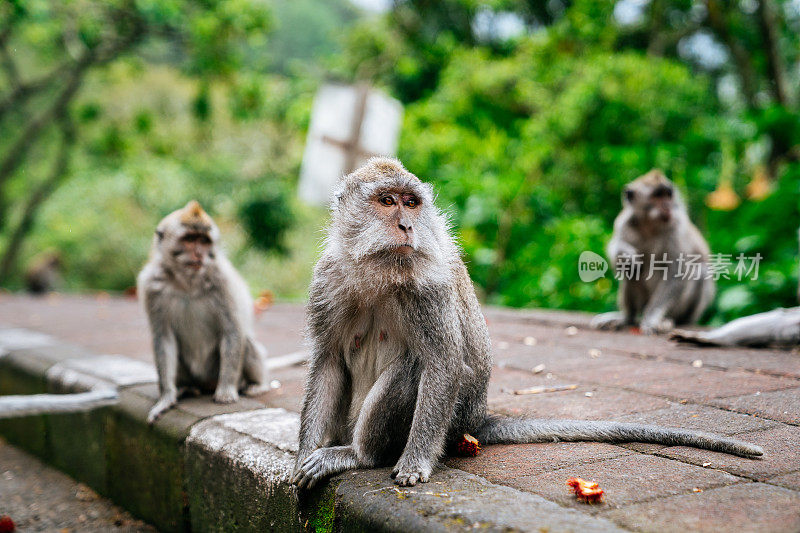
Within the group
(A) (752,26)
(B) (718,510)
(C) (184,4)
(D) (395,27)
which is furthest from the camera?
(D) (395,27)

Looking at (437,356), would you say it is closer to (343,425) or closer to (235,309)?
(343,425)

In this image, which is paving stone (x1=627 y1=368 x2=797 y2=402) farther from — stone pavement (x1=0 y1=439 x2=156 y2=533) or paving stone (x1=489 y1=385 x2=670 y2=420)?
stone pavement (x1=0 y1=439 x2=156 y2=533)

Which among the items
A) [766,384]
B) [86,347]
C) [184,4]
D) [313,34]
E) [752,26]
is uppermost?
[313,34]

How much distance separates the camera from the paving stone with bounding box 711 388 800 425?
127 inches

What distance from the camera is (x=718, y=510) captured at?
2.16 meters

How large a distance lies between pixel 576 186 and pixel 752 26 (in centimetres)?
541

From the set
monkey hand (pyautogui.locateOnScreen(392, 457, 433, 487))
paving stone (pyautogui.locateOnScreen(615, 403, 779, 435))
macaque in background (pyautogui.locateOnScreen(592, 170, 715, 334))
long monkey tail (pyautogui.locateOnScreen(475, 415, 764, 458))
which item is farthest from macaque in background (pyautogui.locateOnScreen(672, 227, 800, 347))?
monkey hand (pyautogui.locateOnScreen(392, 457, 433, 487))

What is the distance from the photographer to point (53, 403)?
4.13 metres

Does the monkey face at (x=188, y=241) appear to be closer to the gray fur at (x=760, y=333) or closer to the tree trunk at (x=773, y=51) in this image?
the gray fur at (x=760, y=333)

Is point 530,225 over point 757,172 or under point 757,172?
under

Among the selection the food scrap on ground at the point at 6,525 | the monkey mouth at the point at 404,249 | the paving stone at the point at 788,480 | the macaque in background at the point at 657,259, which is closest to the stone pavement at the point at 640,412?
the paving stone at the point at 788,480

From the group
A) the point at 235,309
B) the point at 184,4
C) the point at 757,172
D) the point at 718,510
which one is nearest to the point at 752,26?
the point at 757,172

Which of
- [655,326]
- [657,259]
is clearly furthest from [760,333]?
[657,259]

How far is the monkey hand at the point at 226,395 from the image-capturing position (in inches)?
159
